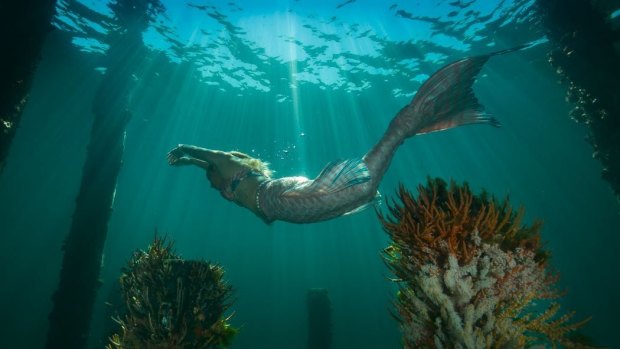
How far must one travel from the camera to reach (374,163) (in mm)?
3295

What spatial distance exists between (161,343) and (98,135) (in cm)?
987

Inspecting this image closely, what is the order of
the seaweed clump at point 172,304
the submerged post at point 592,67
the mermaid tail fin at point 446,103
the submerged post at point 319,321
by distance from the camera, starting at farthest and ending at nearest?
the submerged post at point 319,321 < the submerged post at point 592,67 < the seaweed clump at point 172,304 < the mermaid tail fin at point 446,103

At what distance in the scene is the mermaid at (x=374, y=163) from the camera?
3051mm

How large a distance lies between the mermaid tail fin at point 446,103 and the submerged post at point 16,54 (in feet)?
20.5

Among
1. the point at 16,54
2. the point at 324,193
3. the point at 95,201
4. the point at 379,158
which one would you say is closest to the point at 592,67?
the point at 379,158

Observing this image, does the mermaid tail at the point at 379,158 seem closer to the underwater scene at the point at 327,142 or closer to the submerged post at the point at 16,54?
the underwater scene at the point at 327,142

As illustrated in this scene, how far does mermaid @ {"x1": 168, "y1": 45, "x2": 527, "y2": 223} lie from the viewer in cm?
305

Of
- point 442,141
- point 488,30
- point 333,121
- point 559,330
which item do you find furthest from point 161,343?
point 442,141

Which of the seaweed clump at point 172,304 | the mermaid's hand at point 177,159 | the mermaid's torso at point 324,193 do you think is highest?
the mermaid's hand at point 177,159

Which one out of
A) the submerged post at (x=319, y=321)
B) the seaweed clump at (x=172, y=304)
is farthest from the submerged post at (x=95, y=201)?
the submerged post at (x=319, y=321)

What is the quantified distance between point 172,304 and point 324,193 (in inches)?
139

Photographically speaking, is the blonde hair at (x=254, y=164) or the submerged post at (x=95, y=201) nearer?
the blonde hair at (x=254, y=164)

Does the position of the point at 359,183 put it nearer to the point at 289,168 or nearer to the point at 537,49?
the point at 537,49

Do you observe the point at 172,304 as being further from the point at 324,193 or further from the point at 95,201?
the point at 95,201
